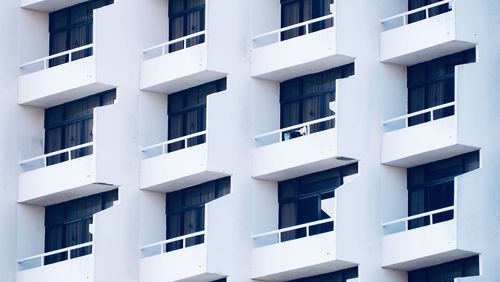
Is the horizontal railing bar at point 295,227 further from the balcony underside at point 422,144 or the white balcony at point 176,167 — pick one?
the balcony underside at point 422,144

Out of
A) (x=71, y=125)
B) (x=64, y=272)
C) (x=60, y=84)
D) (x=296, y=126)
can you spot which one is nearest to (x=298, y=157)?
(x=296, y=126)

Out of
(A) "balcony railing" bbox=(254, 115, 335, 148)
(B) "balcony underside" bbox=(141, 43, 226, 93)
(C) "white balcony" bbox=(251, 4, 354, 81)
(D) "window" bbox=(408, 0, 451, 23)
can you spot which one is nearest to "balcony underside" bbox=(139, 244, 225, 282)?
(A) "balcony railing" bbox=(254, 115, 335, 148)

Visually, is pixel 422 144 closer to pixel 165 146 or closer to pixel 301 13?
pixel 301 13

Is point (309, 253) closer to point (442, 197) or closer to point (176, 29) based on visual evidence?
point (442, 197)

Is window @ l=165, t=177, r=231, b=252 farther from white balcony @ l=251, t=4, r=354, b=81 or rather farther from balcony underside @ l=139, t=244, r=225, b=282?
white balcony @ l=251, t=4, r=354, b=81

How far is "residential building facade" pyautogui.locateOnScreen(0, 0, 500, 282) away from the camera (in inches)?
3637

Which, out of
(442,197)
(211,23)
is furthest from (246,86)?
(442,197)

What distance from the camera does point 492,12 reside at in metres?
92.9

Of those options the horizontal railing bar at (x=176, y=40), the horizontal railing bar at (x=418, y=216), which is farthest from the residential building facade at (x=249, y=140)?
the horizontal railing bar at (x=176, y=40)

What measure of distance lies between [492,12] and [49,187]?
54.0 feet

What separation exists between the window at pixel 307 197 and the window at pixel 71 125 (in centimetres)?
744

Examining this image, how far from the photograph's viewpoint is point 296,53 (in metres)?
96.1

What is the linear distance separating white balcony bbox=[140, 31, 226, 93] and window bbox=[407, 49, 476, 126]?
6.45 metres

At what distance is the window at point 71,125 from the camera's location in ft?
331
